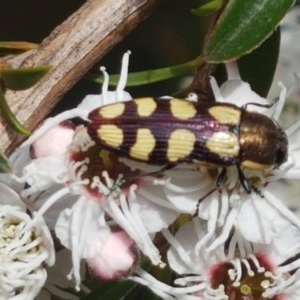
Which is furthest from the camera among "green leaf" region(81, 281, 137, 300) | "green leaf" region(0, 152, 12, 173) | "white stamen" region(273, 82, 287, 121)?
"green leaf" region(81, 281, 137, 300)

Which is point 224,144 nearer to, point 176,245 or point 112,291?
point 176,245

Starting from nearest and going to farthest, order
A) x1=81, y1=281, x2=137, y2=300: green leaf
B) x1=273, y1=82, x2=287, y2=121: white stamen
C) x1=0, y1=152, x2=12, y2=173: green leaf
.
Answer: x1=0, y1=152, x2=12, y2=173: green leaf
x1=273, y1=82, x2=287, y2=121: white stamen
x1=81, y1=281, x2=137, y2=300: green leaf

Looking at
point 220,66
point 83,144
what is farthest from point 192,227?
point 220,66

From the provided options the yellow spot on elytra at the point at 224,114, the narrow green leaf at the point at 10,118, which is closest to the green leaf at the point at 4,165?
the narrow green leaf at the point at 10,118

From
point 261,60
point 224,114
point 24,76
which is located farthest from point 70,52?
point 261,60

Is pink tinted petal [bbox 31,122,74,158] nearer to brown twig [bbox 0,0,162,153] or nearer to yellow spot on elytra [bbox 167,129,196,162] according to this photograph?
brown twig [bbox 0,0,162,153]

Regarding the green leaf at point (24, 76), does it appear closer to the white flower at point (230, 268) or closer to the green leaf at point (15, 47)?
the green leaf at point (15, 47)

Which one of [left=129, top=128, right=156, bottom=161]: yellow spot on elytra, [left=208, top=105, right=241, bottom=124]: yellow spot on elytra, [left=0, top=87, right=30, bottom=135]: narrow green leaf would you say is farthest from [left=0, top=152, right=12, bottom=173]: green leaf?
[left=208, top=105, right=241, bottom=124]: yellow spot on elytra
